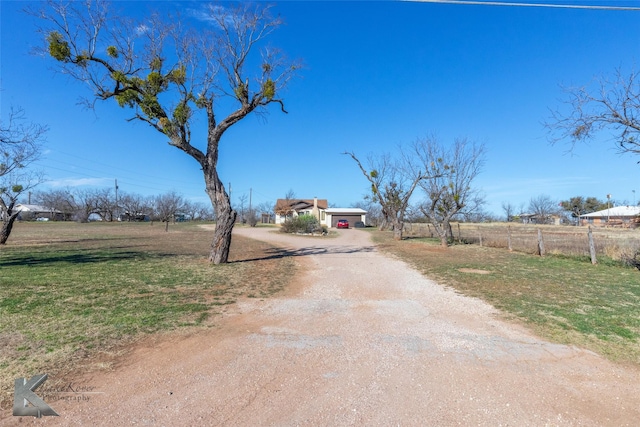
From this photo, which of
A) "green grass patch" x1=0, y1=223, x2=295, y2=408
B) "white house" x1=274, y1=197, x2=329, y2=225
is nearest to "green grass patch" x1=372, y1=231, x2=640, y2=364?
"green grass patch" x1=0, y1=223, x2=295, y2=408

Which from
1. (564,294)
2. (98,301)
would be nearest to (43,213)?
(98,301)

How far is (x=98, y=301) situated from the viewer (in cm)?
570

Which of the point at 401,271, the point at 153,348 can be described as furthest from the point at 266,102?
the point at 153,348

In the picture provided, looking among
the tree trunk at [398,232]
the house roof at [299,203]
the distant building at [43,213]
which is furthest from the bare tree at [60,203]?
the tree trunk at [398,232]

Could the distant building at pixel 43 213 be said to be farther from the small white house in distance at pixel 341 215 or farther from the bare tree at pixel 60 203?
the small white house in distance at pixel 341 215

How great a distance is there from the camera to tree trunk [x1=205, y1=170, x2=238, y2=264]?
10.5 metres

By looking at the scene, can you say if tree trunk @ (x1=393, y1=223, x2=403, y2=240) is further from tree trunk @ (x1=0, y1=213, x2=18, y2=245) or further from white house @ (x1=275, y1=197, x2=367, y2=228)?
white house @ (x1=275, y1=197, x2=367, y2=228)

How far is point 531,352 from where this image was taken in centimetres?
388

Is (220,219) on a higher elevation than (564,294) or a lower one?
higher

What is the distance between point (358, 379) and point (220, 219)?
8319 millimetres

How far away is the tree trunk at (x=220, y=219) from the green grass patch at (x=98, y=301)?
1.53 ft

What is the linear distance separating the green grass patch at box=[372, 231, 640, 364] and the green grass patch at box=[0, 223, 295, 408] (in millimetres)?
4763

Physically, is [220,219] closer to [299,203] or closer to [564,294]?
[564,294]

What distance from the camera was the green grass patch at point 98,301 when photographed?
11.8 feet
